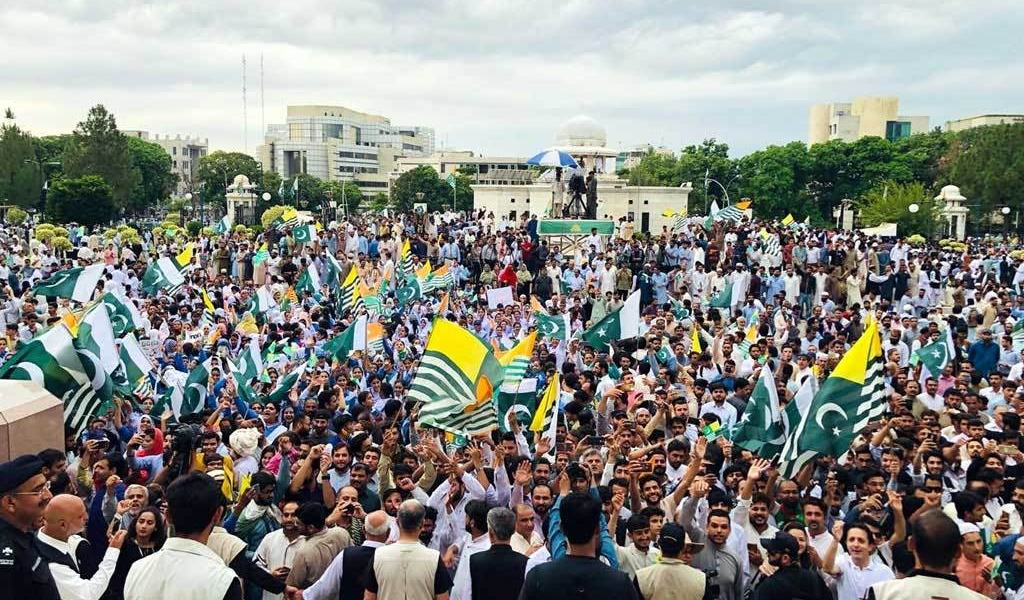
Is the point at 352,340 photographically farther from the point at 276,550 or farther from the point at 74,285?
the point at 276,550

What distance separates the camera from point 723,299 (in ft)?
64.1

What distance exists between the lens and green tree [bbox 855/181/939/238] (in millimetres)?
50906

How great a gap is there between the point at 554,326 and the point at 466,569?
341 inches

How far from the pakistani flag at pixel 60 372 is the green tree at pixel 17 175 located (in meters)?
65.3

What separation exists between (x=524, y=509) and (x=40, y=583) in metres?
2.89

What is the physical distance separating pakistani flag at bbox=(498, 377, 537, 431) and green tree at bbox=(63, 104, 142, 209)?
6630 cm

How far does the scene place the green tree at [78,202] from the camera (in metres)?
56.7

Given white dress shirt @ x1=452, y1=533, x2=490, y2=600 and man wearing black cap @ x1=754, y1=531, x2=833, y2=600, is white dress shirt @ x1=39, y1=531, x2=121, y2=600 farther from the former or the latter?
man wearing black cap @ x1=754, y1=531, x2=833, y2=600

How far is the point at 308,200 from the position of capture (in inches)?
3930

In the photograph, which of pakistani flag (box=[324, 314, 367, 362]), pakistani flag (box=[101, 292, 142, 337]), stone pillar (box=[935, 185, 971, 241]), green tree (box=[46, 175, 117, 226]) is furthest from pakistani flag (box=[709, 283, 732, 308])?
green tree (box=[46, 175, 117, 226])

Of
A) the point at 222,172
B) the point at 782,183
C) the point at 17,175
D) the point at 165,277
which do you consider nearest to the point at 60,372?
the point at 165,277

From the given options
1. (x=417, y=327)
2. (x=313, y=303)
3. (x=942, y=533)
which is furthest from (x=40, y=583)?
(x=313, y=303)

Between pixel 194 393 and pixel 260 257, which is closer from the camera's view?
pixel 194 393

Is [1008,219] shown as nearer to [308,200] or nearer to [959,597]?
[959,597]
